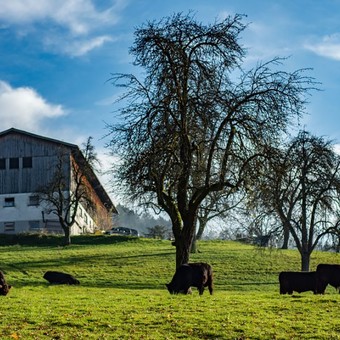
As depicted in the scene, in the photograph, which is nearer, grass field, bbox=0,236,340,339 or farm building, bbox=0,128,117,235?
grass field, bbox=0,236,340,339

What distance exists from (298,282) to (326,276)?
1277 millimetres

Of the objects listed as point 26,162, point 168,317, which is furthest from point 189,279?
point 26,162

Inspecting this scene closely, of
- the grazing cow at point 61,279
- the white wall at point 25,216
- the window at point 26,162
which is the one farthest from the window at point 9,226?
the grazing cow at point 61,279

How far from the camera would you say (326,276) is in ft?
88.3

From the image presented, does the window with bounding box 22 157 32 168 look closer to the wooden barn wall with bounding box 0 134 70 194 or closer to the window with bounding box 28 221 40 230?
the wooden barn wall with bounding box 0 134 70 194

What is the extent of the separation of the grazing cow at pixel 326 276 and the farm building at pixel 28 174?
144 feet

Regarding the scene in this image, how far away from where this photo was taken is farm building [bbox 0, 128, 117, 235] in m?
68.7

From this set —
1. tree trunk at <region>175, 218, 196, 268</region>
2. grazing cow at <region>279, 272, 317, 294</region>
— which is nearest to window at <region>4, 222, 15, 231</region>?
tree trunk at <region>175, 218, 196, 268</region>

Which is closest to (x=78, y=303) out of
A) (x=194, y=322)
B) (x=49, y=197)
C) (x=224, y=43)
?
(x=194, y=322)

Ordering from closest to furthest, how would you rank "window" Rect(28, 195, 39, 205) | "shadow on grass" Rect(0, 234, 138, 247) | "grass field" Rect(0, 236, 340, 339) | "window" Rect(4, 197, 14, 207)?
1. "grass field" Rect(0, 236, 340, 339)
2. "shadow on grass" Rect(0, 234, 138, 247)
3. "window" Rect(28, 195, 39, 205)
4. "window" Rect(4, 197, 14, 207)

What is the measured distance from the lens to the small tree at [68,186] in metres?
61.9

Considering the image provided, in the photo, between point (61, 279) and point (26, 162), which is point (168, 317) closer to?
point (61, 279)

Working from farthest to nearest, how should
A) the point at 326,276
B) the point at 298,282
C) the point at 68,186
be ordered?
the point at 68,186 → the point at 326,276 → the point at 298,282

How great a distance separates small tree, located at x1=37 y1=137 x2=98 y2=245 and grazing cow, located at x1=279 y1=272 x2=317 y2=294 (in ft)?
115
